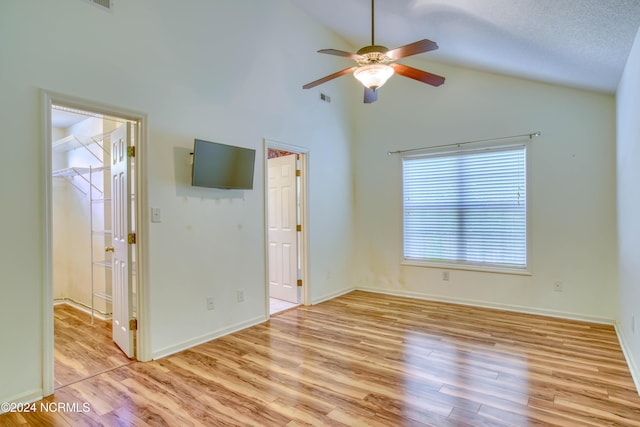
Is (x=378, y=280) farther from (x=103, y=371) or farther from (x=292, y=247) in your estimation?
(x=103, y=371)

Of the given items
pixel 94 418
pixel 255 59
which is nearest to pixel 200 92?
pixel 255 59

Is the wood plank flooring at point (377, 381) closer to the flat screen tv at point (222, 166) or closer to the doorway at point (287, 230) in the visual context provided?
the doorway at point (287, 230)

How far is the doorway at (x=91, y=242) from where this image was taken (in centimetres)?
264

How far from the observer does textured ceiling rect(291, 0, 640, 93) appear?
2256 mm

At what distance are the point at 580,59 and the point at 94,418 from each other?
4472 millimetres

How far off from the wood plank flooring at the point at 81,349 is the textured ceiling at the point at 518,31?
13.3 feet

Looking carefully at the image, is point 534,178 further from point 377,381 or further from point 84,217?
point 84,217

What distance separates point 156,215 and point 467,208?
378cm

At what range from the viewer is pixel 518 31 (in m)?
2.76

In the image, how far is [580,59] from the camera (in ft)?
9.61

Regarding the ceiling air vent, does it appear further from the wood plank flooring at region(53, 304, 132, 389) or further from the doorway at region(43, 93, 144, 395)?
the wood plank flooring at region(53, 304, 132, 389)

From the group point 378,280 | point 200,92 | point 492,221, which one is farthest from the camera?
point 378,280

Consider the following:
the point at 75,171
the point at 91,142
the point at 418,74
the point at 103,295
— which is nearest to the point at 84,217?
the point at 75,171

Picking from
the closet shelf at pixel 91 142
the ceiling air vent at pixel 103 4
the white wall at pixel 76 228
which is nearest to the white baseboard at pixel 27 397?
the white wall at pixel 76 228
